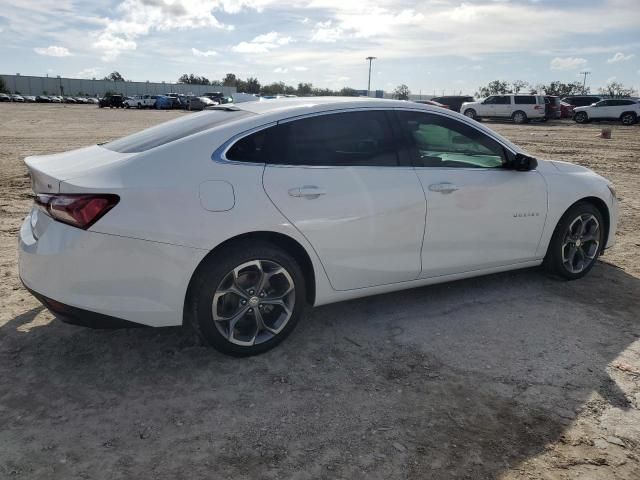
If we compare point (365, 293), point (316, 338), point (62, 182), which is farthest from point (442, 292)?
point (62, 182)

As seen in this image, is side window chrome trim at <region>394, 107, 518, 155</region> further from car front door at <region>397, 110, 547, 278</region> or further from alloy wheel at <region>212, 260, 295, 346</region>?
alloy wheel at <region>212, 260, 295, 346</region>

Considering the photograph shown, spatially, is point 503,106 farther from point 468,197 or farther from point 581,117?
point 468,197

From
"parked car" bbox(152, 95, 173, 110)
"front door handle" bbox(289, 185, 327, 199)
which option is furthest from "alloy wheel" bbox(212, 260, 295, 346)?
"parked car" bbox(152, 95, 173, 110)

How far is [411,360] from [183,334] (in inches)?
63.5

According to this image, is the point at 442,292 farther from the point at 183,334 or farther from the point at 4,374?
the point at 4,374

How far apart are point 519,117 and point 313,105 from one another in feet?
108

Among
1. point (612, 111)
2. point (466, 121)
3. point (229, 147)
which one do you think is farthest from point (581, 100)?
point (229, 147)

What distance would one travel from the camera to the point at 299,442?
2.69 m

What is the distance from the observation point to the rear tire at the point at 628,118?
3188 centimetres

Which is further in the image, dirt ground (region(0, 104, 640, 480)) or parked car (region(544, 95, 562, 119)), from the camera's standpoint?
parked car (region(544, 95, 562, 119))

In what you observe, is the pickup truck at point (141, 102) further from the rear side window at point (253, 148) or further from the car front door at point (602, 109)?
the rear side window at point (253, 148)

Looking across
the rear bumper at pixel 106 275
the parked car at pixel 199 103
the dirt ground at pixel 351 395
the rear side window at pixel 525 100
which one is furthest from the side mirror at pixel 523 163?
the parked car at pixel 199 103

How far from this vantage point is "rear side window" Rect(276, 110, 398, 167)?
3.52 m

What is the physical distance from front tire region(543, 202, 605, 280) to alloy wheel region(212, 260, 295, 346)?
8.69ft
